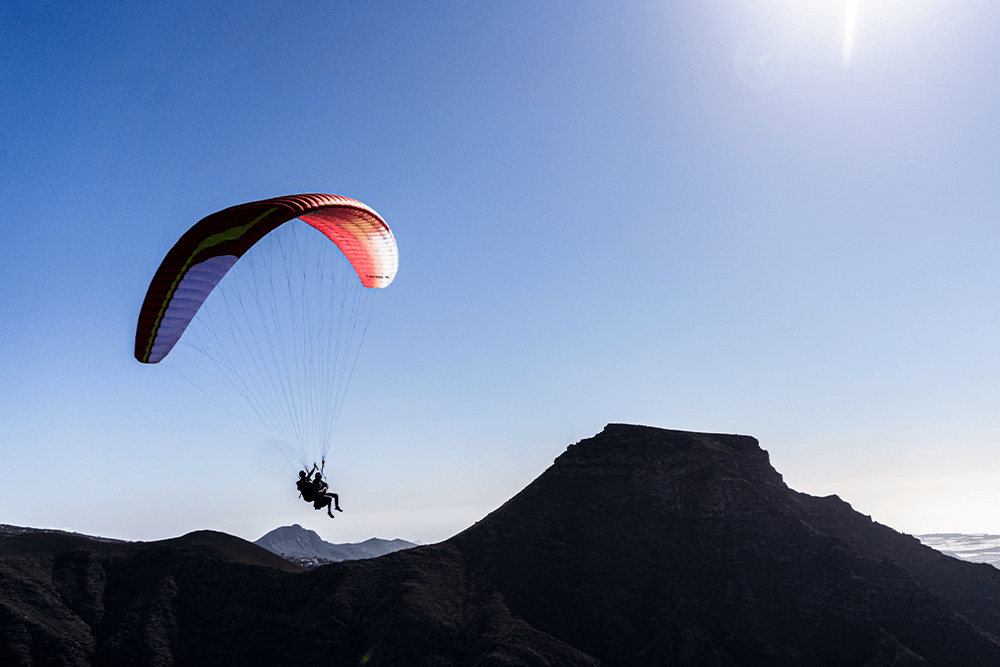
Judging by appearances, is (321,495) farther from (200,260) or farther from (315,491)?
(200,260)

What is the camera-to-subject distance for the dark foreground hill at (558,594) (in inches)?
2197

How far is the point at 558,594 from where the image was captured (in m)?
68.1

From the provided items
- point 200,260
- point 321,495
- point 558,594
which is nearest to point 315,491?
point 321,495

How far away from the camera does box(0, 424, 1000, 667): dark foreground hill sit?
55812mm

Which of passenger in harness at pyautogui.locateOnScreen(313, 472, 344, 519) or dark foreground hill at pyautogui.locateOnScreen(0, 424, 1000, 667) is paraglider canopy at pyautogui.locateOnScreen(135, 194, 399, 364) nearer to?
passenger in harness at pyautogui.locateOnScreen(313, 472, 344, 519)

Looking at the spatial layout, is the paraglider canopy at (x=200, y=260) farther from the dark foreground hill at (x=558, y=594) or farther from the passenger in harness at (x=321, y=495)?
the dark foreground hill at (x=558, y=594)

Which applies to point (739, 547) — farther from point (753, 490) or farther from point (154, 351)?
point (154, 351)

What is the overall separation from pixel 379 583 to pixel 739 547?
4308cm

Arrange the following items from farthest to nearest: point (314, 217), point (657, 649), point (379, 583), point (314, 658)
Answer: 1. point (379, 583)
2. point (657, 649)
3. point (314, 658)
4. point (314, 217)

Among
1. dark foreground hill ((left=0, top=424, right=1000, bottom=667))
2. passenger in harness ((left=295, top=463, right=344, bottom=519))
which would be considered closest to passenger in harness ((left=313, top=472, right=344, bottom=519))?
passenger in harness ((left=295, top=463, right=344, bottom=519))

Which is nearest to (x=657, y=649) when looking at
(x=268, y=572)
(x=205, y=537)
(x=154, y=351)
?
(x=268, y=572)

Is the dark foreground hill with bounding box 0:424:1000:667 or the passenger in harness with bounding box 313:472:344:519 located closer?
the passenger in harness with bounding box 313:472:344:519

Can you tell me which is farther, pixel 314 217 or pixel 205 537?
pixel 205 537

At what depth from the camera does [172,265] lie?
23.1m
